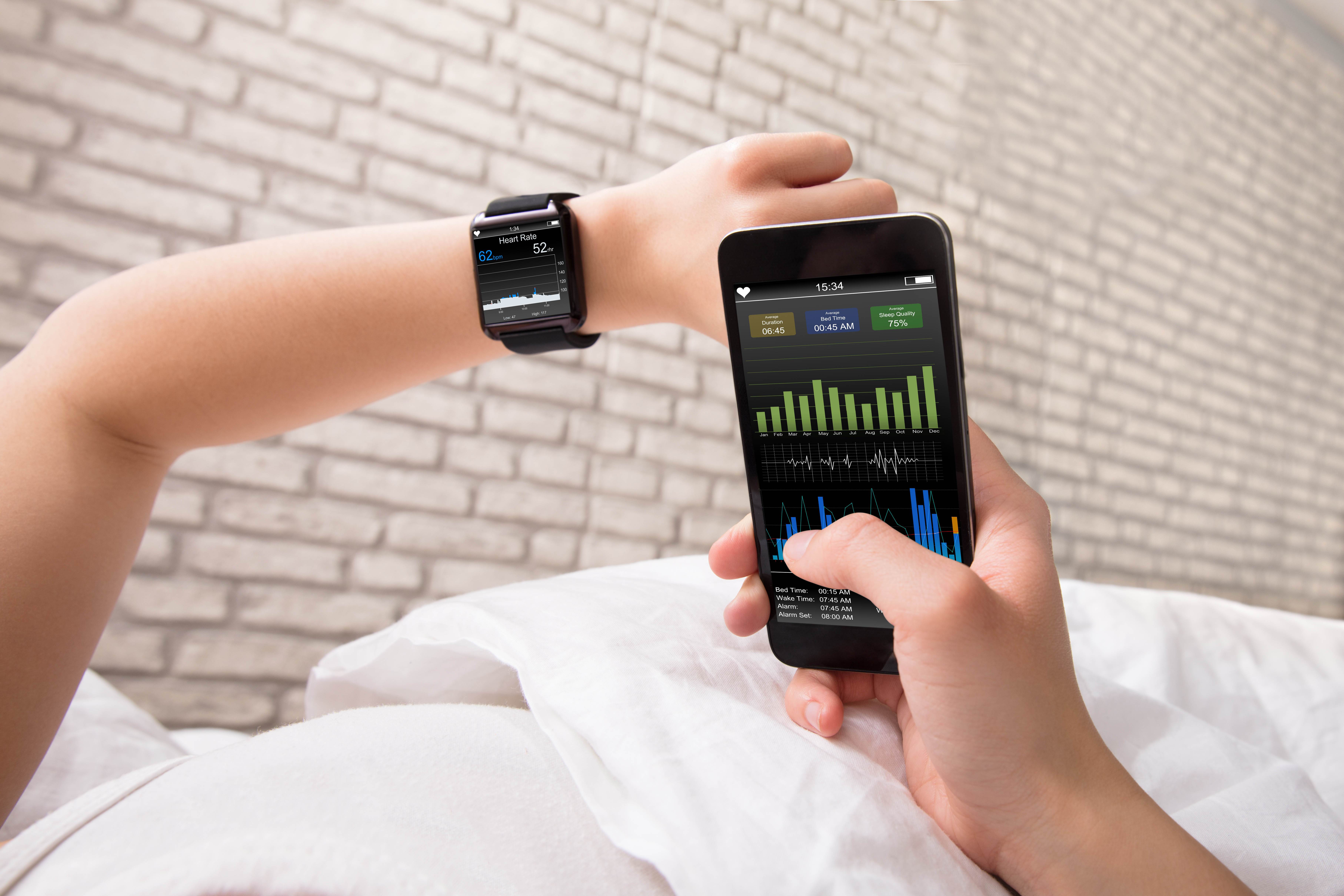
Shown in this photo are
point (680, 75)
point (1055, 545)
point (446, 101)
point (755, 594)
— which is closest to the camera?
point (755, 594)

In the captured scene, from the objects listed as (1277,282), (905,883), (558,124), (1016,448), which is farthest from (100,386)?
(1277,282)

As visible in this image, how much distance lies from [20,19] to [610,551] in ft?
5.26

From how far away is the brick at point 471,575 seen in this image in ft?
5.55

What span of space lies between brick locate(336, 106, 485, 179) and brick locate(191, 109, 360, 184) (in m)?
0.05

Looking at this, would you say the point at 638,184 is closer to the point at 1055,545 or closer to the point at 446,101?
the point at 446,101

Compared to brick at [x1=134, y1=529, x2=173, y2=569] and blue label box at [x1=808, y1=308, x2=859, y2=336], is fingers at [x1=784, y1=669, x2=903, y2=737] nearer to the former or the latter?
blue label box at [x1=808, y1=308, x2=859, y2=336]

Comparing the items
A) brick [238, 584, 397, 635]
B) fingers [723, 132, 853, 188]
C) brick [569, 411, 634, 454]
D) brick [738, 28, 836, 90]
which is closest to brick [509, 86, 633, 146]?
brick [738, 28, 836, 90]

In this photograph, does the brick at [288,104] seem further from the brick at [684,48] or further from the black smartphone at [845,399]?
the black smartphone at [845,399]

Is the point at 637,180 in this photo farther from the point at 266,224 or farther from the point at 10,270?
the point at 10,270

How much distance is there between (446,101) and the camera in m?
1.72

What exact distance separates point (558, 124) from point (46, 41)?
1023mm

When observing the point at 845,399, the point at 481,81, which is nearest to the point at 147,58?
the point at 481,81

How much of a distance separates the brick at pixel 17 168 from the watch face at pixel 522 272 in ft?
4.11

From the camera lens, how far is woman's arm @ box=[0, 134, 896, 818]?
1.71 ft
